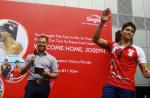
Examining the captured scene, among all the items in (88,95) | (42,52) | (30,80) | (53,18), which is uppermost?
(53,18)

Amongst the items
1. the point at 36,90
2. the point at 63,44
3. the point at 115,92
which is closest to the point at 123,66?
the point at 115,92

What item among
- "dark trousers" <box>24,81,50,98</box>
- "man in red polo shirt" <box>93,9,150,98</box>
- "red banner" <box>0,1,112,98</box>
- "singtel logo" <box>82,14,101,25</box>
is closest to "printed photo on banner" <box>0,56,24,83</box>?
"red banner" <box>0,1,112,98</box>

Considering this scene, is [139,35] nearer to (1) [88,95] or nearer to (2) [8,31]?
(1) [88,95]

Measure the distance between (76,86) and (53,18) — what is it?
1.23m

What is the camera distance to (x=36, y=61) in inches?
171

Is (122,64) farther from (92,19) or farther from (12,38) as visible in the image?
(92,19)

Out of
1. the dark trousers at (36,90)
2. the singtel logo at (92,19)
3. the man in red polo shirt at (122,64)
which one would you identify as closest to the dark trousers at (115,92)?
the man in red polo shirt at (122,64)

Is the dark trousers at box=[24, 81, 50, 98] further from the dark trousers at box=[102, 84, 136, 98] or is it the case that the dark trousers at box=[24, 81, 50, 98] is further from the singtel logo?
the singtel logo

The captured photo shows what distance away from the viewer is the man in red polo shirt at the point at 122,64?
10.6ft

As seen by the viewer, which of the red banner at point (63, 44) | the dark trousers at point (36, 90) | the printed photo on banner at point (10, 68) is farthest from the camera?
the red banner at point (63, 44)

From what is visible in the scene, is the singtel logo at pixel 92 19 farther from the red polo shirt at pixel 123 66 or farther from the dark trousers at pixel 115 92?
the dark trousers at pixel 115 92

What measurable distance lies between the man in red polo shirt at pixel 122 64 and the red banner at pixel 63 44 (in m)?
2.38

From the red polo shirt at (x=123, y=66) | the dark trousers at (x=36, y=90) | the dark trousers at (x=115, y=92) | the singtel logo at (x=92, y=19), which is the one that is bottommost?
the dark trousers at (x=36, y=90)

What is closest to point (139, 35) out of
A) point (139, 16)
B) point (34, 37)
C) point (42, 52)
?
point (139, 16)
